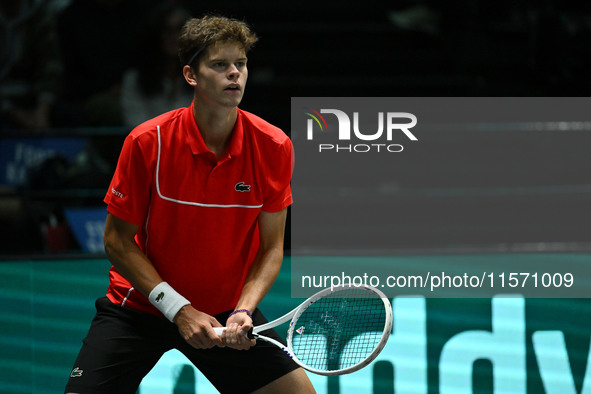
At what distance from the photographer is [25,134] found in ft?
17.4

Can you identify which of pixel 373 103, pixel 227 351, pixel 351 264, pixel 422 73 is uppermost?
pixel 422 73

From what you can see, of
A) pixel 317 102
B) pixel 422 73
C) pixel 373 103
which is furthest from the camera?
pixel 422 73

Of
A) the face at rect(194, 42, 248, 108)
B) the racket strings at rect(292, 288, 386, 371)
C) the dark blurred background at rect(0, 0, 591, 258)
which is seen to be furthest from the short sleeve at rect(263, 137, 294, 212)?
the dark blurred background at rect(0, 0, 591, 258)

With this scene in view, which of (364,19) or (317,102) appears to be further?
(364,19)

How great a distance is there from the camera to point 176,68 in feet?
19.6

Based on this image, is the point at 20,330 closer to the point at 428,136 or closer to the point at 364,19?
the point at 428,136

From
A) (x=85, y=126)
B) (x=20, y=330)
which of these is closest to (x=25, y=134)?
(x=85, y=126)

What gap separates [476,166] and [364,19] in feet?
9.86

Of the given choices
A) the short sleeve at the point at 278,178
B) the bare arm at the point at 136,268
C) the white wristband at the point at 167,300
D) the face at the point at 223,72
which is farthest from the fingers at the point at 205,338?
the face at the point at 223,72

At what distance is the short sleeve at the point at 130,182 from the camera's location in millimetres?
3104

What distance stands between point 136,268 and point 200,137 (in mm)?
487

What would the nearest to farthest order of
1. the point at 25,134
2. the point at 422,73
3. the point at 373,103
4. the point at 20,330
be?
1. the point at 20,330
2. the point at 25,134
3. the point at 373,103
4. the point at 422,73

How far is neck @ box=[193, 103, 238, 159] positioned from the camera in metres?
3.19

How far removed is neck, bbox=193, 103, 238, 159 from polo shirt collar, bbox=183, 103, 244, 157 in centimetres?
2
